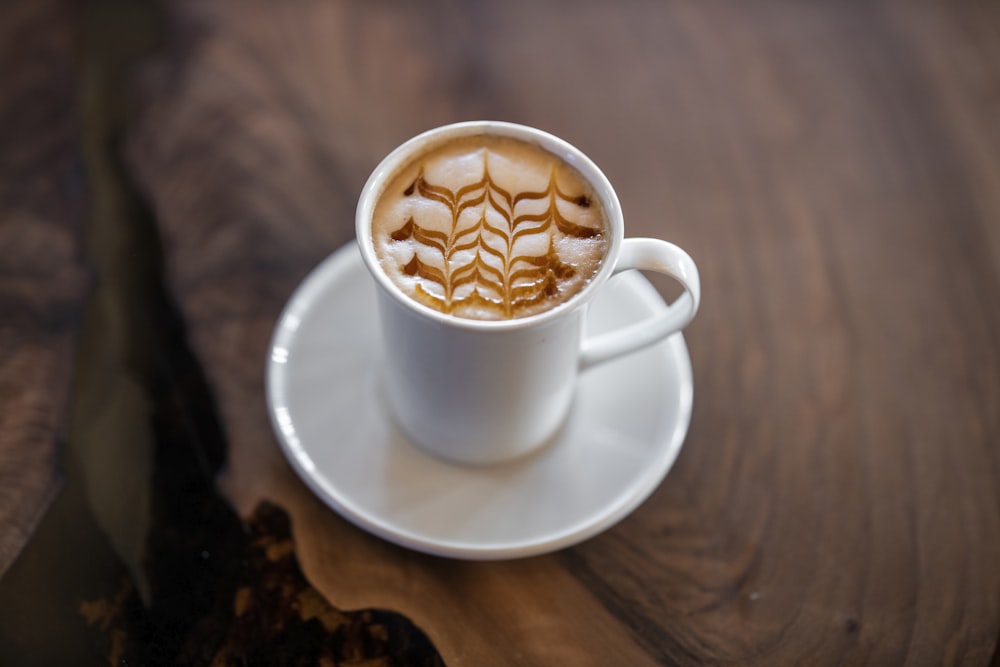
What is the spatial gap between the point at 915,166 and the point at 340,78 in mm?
619

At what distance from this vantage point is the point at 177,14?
41.8 inches

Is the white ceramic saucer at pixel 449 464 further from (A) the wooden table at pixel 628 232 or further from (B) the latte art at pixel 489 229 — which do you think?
(B) the latte art at pixel 489 229

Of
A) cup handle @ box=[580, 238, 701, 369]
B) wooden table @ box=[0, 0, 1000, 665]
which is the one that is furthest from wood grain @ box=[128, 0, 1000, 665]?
cup handle @ box=[580, 238, 701, 369]

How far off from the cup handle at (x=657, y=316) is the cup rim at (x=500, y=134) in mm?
18

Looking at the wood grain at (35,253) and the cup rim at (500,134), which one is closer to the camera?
the cup rim at (500,134)

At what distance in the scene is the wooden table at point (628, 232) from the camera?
28.7 inches

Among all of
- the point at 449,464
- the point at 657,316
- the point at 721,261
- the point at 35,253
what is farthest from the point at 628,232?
the point at 35,253

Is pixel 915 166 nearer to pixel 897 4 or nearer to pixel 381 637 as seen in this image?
pixel 897 4

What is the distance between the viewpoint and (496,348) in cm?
65

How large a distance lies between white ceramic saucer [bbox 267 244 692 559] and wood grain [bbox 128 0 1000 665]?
4cm

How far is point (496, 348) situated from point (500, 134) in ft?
0.62

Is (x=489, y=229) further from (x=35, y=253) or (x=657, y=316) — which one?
(x=35, y=253)

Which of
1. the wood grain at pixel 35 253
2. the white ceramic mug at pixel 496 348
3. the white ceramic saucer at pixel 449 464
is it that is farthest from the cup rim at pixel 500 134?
the wood grain at pixel 35 253

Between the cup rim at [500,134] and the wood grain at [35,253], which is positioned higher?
the cup rim at [500,134]
